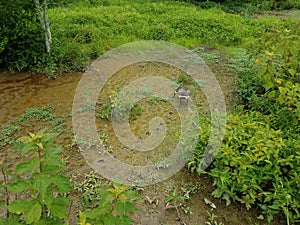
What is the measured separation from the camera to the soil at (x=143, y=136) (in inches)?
111

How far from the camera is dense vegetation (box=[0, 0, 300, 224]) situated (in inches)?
72.7

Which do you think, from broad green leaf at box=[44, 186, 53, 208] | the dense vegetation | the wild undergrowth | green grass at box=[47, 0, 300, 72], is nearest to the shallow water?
the dense vegetation

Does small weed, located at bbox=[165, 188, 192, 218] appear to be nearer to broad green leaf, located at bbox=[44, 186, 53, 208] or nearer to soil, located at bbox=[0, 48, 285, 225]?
soil, located at bbox=[0, 48, 285, 225]

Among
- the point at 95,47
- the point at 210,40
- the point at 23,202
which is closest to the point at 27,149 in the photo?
the point at 23,202

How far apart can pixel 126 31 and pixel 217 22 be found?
1.99 metres

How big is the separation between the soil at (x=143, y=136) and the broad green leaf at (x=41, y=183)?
→ 1.14 metres

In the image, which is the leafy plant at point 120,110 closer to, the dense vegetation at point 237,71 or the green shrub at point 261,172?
the dense vegetation at point 237,71

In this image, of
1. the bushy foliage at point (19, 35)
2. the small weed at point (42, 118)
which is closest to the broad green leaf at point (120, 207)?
the small weed at point (42, 118)

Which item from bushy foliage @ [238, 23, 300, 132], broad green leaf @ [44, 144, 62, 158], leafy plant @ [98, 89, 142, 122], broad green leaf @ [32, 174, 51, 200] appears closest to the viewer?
broad green leaf @ [32, 174, 51, 200]

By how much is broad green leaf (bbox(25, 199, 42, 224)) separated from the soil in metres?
1.06

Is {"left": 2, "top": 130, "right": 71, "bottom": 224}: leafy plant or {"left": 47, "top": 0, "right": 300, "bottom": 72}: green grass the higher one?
{"left": 2, "top": 130, "right": 71, "bottom": 224}: leafy plant

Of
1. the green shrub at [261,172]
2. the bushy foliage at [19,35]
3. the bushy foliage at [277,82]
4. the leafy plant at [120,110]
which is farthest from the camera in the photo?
the bushy foliage at [19,35]

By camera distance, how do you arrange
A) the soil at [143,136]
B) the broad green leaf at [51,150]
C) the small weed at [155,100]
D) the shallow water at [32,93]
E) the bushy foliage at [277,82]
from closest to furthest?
the broad green leaf at [51,150] → the soil at [143,136] → the bushy foliage at [277,82] → the shallow water at [32,93] → the small weed at [155,100]

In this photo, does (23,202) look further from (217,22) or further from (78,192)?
(217,22)
